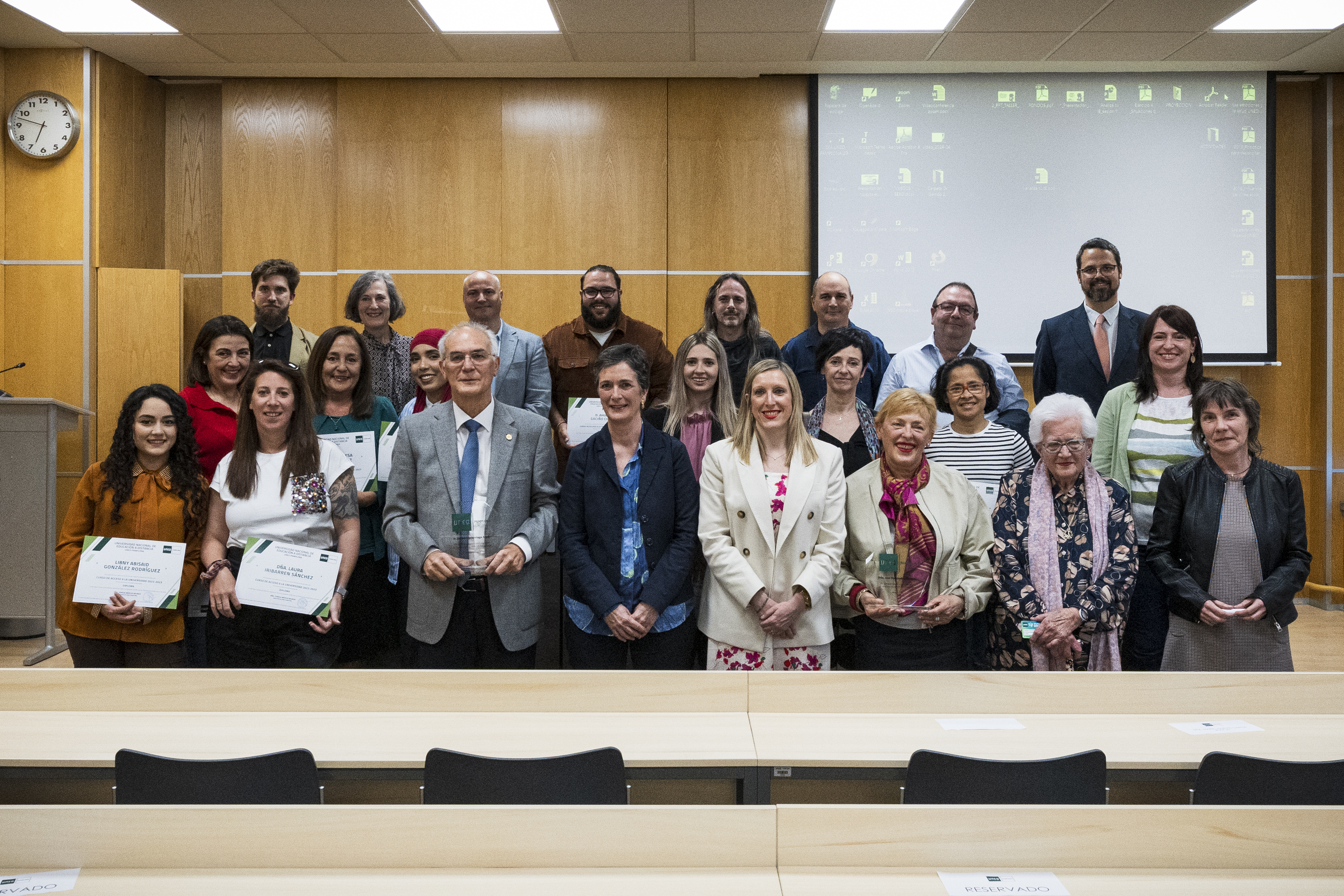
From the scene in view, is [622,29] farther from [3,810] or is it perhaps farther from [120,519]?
[3,810]

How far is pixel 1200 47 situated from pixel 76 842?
6.78 metres

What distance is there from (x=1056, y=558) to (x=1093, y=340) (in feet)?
6.25

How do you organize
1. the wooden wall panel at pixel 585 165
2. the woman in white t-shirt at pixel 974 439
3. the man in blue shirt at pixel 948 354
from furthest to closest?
the wooden wall panel at pixel 585 165, the man in blue shirt at pixel 948 354, the woman in white t-shirt at pixel 974 439

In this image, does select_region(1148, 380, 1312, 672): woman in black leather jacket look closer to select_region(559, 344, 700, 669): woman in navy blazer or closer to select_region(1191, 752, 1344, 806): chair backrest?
select_region(1191, 752, 1344, 806): chair backrest

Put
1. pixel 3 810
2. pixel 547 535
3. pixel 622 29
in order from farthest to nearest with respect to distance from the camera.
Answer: pixel 622 29, pixel 547 535, pixel 3 810

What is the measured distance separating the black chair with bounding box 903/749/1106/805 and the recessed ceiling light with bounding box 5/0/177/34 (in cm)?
580

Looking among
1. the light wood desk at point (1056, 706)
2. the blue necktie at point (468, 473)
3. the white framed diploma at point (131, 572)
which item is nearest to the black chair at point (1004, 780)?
the light wood desk at point (1056, 706)

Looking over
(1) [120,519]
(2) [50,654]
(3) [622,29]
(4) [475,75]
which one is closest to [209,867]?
(1) [120,519]

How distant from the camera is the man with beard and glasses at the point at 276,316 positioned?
14.6 ft

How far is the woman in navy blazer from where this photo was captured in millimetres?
2973

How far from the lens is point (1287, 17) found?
552cm

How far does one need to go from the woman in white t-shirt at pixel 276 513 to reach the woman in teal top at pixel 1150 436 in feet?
8.49

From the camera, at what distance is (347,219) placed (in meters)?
6.39

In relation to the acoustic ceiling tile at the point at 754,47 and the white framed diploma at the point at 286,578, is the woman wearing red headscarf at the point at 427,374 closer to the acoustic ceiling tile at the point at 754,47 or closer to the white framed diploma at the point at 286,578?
the white framed diploma at the point at 286,578
